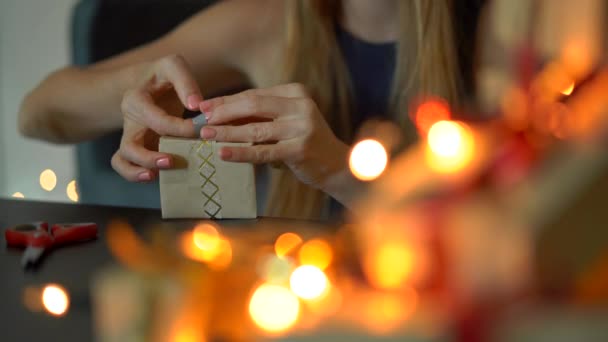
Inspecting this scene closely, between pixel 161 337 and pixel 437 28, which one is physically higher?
pixel 437 28

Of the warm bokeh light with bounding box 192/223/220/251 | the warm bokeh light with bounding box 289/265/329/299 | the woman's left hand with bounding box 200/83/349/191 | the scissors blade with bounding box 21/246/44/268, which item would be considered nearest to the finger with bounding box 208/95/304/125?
the woman's left hand with bounding box 200/83/349/191

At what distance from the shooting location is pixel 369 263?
200 millimetres

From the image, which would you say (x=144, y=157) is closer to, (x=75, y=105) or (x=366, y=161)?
(x=366, y=161)

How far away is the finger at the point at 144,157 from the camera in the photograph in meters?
0.69

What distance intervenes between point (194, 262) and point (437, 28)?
0.97 meters

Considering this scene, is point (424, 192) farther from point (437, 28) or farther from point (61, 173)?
point (61, 173)

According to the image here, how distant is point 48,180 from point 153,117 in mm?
975

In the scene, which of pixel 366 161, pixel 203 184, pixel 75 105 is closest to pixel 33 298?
pixel 203 184

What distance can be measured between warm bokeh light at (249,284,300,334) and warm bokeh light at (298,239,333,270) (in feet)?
0.24

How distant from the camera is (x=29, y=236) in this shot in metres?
0.62

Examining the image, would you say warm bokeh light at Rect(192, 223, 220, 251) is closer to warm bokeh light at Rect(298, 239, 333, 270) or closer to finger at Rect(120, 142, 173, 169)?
warm bokeh light at Rect(298, 239, 333, 270)

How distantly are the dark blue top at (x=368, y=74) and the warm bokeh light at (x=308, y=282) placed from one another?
917mm

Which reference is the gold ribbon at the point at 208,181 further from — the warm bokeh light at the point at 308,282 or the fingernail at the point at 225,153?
the warm bokeh light at the point at 308,282

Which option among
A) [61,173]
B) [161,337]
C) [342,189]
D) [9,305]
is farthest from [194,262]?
Answer: [61,173]
